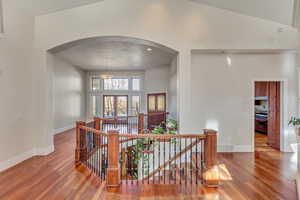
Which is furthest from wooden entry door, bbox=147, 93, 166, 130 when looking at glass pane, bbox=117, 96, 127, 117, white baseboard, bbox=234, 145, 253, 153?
white baseboard, bbox=234, 145, 253, 153

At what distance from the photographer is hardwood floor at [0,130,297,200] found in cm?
281

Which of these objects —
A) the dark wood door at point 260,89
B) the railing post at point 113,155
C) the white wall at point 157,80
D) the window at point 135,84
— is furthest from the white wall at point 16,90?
the dark wood door at point 260,89

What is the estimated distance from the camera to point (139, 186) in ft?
10.3

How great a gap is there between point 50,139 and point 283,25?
6.96 m

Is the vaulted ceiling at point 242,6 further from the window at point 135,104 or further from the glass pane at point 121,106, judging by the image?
the glass pane at point 121,106

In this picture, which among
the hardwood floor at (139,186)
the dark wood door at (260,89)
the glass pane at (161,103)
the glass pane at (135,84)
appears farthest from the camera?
the glass pane at (135,84)

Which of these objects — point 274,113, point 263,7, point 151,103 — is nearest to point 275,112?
point 274,113

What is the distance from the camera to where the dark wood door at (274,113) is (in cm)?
542

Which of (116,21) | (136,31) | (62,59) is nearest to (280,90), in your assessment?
(136,31)

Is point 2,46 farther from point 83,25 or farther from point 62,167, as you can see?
point 62,167

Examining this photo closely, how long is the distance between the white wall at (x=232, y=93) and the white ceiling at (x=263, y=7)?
1.06 m

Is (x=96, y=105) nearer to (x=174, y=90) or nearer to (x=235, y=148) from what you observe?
(x=174, y=90)

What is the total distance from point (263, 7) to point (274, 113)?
310cm

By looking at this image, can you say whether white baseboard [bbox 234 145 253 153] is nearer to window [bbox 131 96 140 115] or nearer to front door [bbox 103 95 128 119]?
window [bbox 131 96 140 115]
